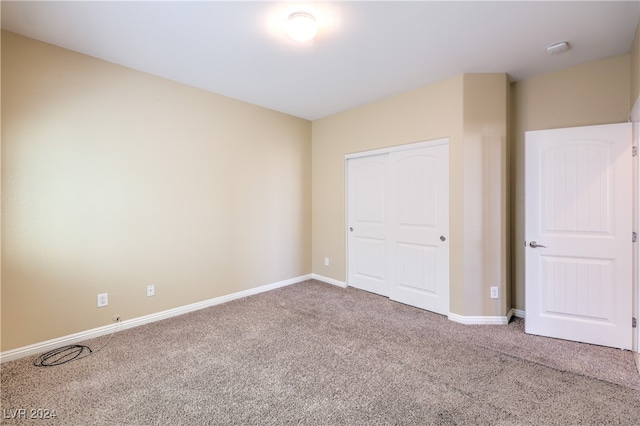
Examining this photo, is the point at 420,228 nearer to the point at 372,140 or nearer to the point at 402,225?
the point at 402,225

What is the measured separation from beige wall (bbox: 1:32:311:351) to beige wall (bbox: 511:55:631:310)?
3.12 m

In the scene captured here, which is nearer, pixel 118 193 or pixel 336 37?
pixel 336 37

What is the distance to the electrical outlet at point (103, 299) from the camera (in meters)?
2.67

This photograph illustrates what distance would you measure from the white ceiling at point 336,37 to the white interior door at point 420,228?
97cm

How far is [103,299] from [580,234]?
4550mm

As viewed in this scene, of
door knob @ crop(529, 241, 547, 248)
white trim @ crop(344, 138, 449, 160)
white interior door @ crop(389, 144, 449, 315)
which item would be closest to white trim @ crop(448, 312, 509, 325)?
white interior door @ crop(389, 144, 449, 315)

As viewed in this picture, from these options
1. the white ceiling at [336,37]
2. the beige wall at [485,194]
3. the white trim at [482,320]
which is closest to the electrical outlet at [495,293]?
the beige wall at [485,194]

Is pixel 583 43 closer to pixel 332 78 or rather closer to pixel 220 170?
pixel 332 78

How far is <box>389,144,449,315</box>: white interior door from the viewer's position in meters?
3.21

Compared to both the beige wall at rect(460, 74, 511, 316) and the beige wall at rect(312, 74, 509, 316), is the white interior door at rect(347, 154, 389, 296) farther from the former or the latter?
the beige wall at rect(460, 74, 511, 316)

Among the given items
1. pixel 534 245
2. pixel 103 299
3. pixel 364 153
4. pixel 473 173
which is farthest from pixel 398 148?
pixel 103 299

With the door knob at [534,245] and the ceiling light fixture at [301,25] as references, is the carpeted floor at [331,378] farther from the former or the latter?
the ceiling light fixture at [301,25]

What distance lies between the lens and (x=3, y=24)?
7.09 feet

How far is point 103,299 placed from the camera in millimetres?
2693
